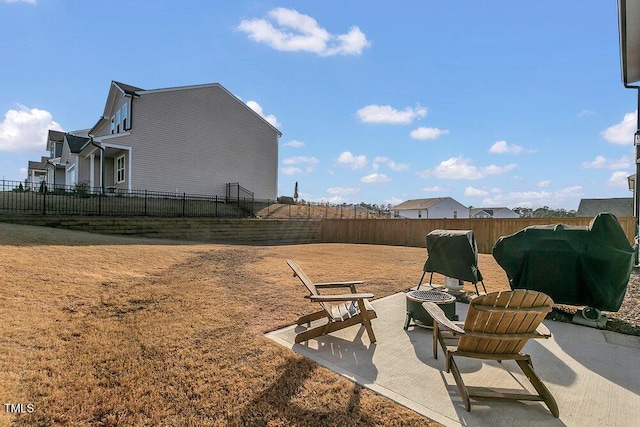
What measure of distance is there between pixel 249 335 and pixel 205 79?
21.8 m

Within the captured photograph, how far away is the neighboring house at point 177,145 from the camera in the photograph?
17938mm

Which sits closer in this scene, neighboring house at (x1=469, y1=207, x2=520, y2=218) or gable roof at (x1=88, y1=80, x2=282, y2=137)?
gable roof at (x1=88, y1=80, x2=282, y2=137)

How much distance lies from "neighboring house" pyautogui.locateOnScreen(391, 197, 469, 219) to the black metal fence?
74.5ft

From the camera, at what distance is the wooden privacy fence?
14013 millimetres

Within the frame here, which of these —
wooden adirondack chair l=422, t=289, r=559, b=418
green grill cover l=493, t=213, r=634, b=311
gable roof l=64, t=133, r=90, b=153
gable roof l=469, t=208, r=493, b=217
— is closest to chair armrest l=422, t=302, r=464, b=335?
wooden adirondack chair l=422, t=289, r=559, b=418

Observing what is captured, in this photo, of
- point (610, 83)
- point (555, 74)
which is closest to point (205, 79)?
point (555, 74)

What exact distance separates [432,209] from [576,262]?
4082cm

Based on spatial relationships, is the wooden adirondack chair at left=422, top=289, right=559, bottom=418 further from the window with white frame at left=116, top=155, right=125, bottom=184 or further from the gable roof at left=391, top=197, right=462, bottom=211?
the gable roof at left=391, top=197, right=462, bottom=211

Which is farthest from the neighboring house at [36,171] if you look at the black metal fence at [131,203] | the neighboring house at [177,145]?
the black metal fence at [131,203]

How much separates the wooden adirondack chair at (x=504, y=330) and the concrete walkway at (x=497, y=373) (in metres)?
0.11

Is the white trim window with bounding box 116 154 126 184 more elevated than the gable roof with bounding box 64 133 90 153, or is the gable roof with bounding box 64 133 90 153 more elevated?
the gable roof with bounding box 64 133 90 153

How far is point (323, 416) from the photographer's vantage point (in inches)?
91.0

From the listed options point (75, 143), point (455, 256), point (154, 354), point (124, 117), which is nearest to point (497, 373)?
point (455, 256)

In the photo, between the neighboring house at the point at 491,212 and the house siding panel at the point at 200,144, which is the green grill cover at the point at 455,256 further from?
the neighboring house at the point at 491,212
